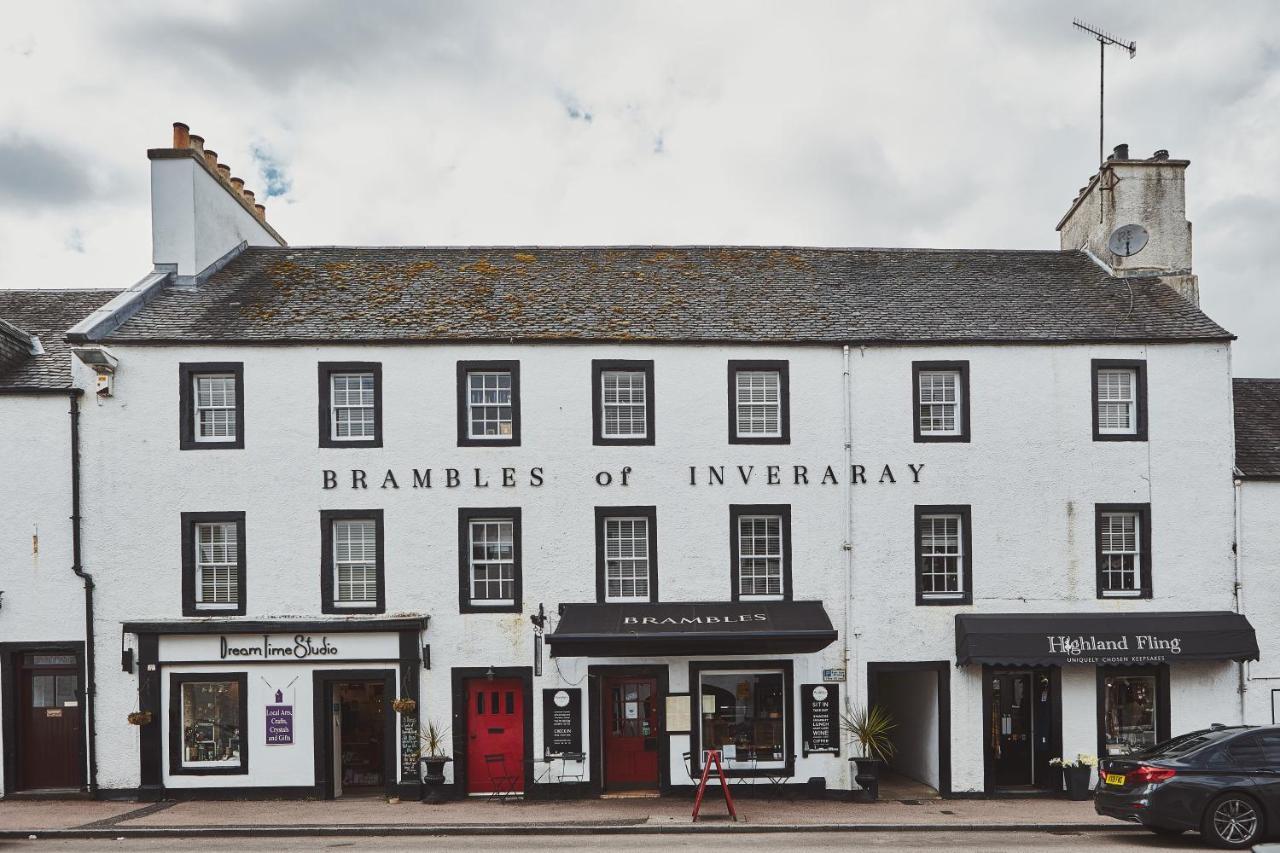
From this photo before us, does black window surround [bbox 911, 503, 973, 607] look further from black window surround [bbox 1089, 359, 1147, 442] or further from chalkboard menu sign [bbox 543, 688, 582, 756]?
chalkboard menu sign [bbox 543, 688, 582, 756]

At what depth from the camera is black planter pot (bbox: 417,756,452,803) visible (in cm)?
1639

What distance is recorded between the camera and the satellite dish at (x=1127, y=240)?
19.6m

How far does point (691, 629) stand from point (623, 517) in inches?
91.6

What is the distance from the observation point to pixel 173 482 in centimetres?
1680

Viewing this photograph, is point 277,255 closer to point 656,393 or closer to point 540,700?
point 656,393

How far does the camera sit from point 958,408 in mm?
17422

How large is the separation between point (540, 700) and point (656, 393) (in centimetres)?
581

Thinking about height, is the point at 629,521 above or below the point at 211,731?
above

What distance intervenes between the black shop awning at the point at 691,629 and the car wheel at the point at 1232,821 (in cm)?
581

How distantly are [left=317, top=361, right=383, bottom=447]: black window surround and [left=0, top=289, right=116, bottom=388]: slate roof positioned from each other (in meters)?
4.41

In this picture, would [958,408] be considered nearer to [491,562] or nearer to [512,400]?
[512,400]

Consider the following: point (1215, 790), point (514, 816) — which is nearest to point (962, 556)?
point (1215, 790)

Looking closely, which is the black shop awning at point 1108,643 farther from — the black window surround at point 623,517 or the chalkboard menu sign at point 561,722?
the chalkboard menu sign at point 561,722

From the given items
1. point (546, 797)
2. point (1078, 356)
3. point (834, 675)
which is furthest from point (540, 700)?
point (1078, 356)
